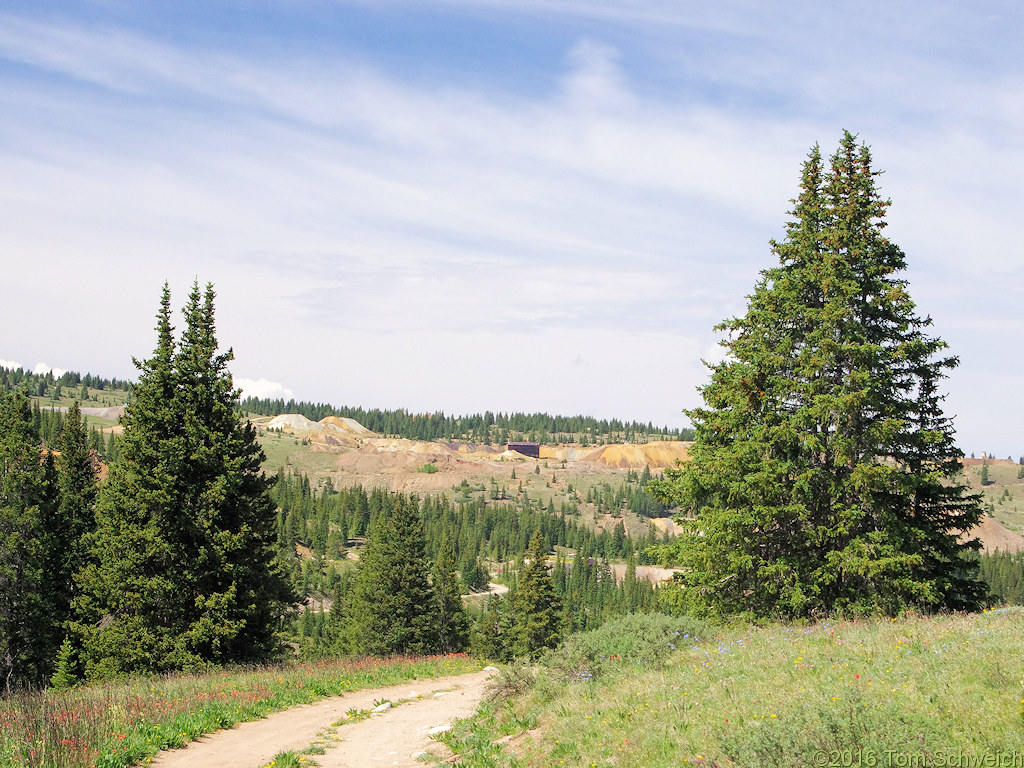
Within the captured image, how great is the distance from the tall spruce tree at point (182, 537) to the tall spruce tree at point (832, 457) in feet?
49.8

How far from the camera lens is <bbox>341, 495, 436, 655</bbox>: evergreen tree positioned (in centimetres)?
4812

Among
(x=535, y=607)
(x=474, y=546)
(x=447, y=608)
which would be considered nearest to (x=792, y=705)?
(x=535, y=607)

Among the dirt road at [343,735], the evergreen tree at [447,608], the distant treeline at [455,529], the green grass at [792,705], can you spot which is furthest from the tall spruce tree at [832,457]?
the distant treeline at [455,529]

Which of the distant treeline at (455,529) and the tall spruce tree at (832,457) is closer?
the tall spruce tree at (832,457)

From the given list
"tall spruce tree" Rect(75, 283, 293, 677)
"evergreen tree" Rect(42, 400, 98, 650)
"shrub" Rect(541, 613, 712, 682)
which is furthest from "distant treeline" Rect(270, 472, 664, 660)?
"shrub" Rect(541, 613, 712, 682)

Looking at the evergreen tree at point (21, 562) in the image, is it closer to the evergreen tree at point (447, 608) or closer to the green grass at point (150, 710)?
the green grass at point (150, 710)

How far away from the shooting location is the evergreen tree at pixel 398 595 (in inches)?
1895

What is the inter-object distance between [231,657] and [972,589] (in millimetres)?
23179

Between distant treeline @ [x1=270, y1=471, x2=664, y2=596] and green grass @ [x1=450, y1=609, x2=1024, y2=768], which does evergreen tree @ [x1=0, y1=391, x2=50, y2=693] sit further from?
distant treeline @ [x1=270, y1=471, x2=664, y2=596]

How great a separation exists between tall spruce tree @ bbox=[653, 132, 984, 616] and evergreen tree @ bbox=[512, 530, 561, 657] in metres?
32.6

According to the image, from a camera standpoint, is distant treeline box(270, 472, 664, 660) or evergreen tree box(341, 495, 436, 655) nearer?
evergreen tree box(341, 495, 436, 655)

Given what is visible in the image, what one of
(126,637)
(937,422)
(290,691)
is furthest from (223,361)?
(937,422)

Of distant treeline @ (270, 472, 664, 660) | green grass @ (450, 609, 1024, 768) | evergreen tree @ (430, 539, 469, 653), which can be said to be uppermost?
green grass @ (450, 609, 1024, 768)

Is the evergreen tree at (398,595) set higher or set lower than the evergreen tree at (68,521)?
lower
